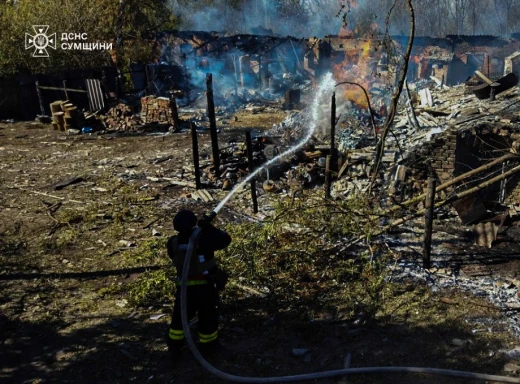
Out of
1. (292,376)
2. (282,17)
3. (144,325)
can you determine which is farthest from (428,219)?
(282,17)

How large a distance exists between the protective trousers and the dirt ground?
0.24 m

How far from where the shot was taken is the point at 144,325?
17.7ft

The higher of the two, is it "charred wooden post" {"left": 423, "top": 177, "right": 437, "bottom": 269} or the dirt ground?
"charred wooden post" {"left": 423, "top": 177, "right": 437, "bottom": 269}

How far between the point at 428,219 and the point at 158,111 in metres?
13.6

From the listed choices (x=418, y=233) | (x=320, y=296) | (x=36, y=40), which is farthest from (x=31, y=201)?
(x=36, y=40)

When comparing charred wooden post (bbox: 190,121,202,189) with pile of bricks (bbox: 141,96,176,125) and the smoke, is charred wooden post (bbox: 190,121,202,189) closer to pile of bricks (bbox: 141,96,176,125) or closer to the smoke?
pile of bricks (bbox: 141,96,176,125)

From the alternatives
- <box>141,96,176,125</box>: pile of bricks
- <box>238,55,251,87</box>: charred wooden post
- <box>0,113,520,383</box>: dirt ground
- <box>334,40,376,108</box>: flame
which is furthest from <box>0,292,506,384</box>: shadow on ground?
<box>238,55,251,87</box>: charred wooden post

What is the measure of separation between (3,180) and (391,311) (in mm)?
10103

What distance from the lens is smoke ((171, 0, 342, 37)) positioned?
1923 inches

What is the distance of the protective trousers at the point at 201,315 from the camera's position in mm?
4645

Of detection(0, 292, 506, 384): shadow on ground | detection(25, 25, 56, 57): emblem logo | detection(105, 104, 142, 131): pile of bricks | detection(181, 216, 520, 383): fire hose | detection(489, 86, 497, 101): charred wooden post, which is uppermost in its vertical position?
detection(25, 25, 56, 57): emblem logo

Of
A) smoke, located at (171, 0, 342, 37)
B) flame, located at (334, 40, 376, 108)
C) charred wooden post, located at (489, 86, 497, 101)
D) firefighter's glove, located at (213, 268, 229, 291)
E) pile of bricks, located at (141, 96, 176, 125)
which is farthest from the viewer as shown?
smoke, located at (171, 0, 342, 37)

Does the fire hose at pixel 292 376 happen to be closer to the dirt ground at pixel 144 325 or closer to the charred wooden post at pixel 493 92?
the dirt ground at pixel 144 325

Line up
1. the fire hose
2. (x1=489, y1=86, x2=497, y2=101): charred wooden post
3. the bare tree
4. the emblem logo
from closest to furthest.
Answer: the fire hose < (x1=489, y1=86, x2=497, y2=101): charred wooden post < the emblem logo < the bare tree
